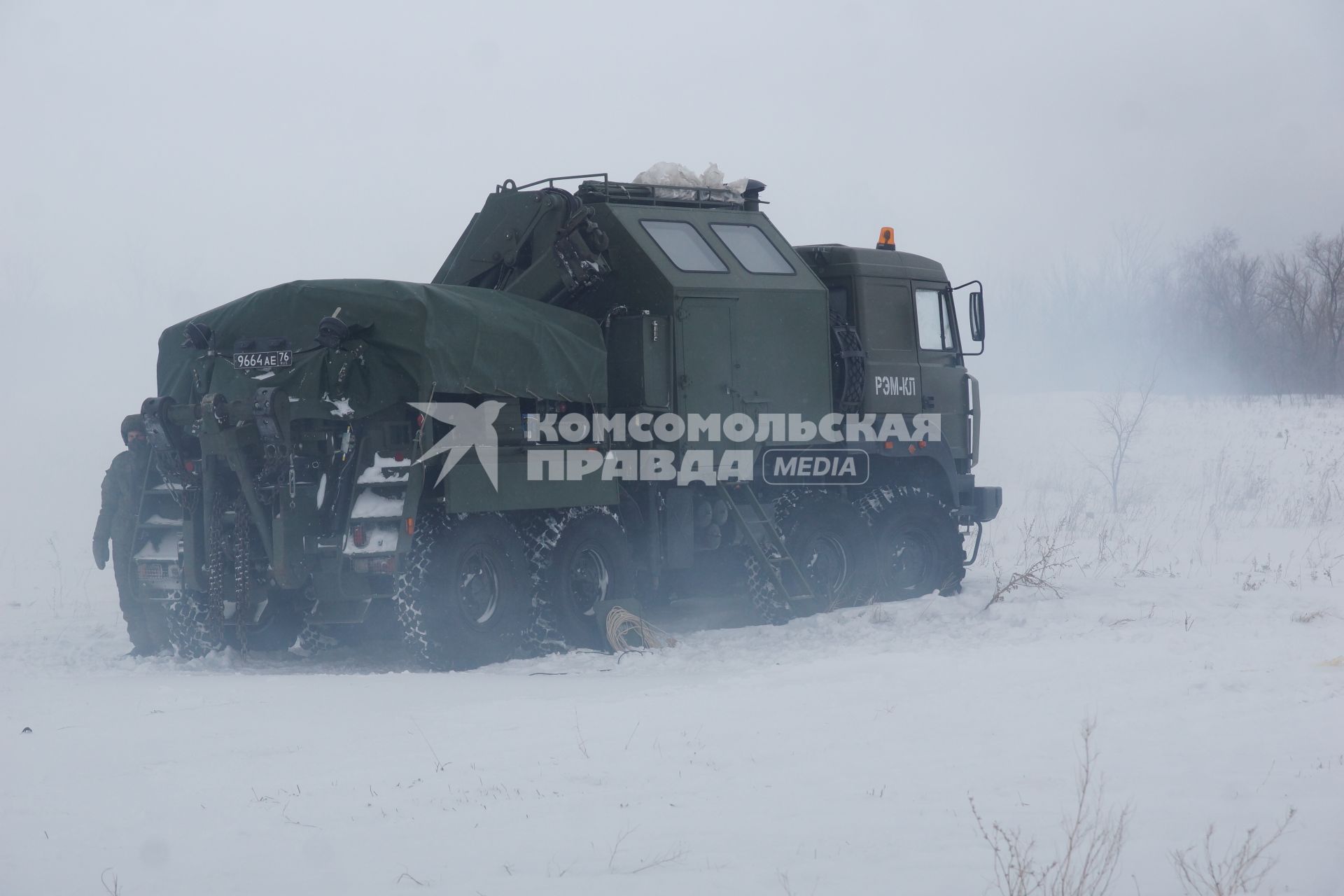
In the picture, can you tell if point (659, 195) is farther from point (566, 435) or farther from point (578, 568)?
point (578, 568)

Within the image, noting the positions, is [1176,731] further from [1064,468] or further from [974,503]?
[1064,468]

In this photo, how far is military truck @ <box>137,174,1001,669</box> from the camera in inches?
341

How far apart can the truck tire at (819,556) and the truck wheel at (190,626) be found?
15.0 feet

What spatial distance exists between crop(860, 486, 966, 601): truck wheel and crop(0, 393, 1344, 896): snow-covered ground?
1.40 meters

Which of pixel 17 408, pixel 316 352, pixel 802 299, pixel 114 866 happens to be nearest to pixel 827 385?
pixel 802 299

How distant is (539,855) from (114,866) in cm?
153

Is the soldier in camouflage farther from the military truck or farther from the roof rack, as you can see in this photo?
the roof rack

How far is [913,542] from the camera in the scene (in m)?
12.9

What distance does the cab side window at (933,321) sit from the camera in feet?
42.7

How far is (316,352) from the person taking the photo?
28.9ft

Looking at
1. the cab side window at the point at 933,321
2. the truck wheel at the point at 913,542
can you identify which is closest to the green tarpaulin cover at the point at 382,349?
the truck wheel at the point at 913,542

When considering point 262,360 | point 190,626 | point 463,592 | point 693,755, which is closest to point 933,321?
point 463,592

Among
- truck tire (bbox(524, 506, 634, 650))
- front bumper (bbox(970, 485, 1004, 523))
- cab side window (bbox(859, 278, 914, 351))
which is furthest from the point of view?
front bumper (bbox(970, 485, 1004, 523))

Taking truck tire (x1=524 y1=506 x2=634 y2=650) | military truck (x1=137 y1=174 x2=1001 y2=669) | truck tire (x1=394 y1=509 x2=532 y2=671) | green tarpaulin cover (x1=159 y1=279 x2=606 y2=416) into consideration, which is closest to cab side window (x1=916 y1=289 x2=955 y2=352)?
military truck (x1=137 y1=174 x2=1001 y2=669)
